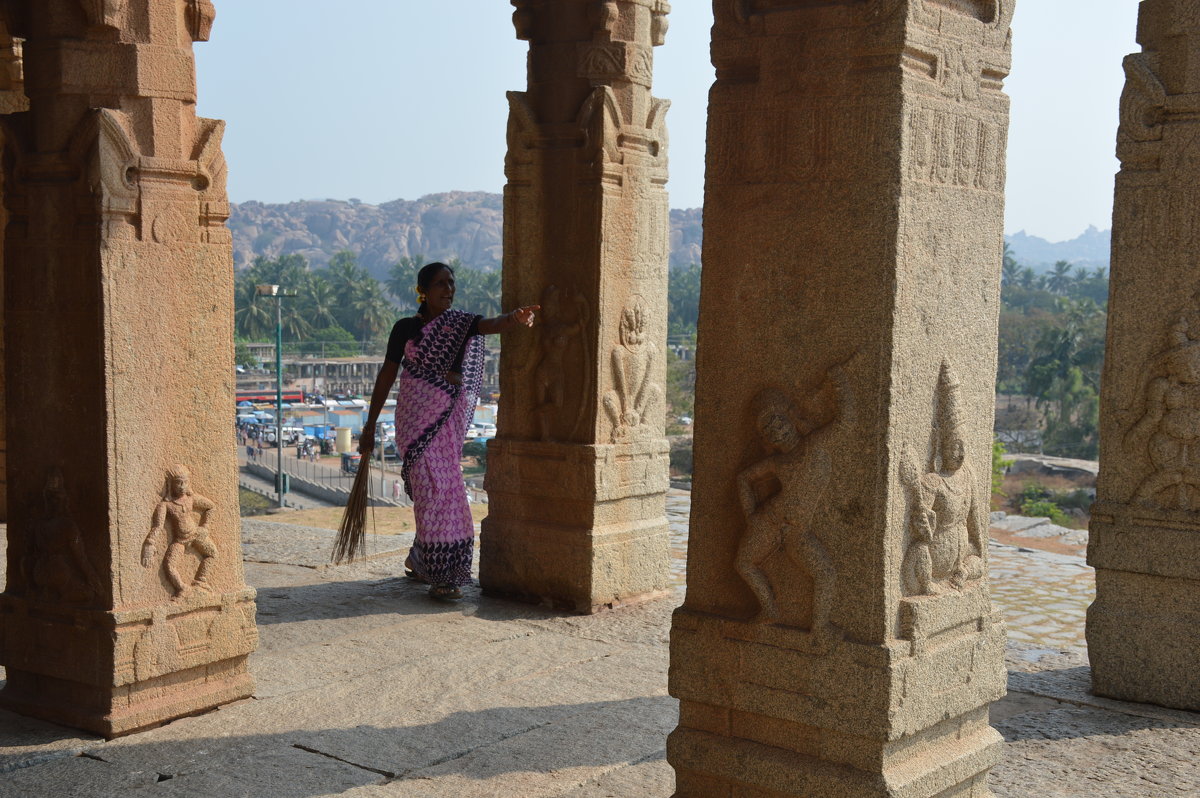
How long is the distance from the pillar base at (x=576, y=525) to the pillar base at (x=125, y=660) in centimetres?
190

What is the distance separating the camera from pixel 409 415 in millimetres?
6094

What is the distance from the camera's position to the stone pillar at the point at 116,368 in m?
3.99

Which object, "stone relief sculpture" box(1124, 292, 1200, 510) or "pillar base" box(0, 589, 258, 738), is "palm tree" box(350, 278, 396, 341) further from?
"stone relief sculpture" box(1124, 292, 1200, 510)

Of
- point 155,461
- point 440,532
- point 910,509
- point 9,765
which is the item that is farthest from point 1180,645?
point 9,765

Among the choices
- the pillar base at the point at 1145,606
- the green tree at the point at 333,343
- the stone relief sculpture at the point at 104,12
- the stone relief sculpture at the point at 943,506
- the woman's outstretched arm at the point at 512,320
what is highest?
the stone relief sculpture at the point at 104,12

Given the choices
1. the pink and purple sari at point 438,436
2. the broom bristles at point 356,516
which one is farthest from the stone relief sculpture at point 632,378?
the broom bristles at point 356,516

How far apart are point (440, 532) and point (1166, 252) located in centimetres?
372

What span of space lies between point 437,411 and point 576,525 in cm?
95

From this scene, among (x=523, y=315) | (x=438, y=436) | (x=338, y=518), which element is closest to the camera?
(x=523, y=315)

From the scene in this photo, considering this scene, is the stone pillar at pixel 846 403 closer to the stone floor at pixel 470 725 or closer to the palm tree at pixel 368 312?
the stone floor at pixel 470 725

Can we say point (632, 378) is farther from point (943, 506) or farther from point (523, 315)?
point (943, 506)

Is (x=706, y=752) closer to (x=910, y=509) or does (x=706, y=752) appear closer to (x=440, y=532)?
(x=910, y=509)

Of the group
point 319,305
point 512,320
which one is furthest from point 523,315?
point 319,305

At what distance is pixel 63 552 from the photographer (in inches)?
162
